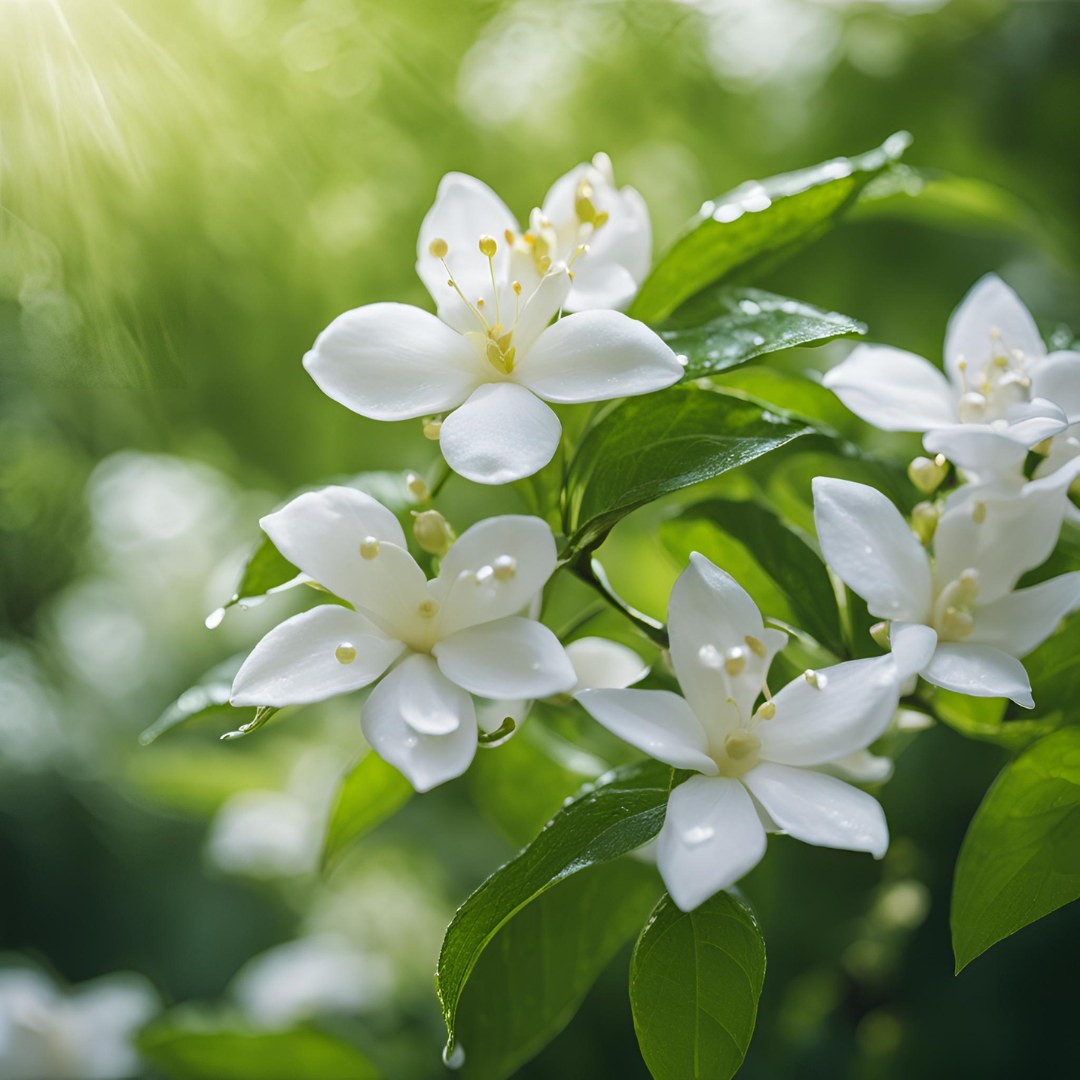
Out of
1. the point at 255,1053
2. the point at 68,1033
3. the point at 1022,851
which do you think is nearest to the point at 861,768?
the point at 1022,851

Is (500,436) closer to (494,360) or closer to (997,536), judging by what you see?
(494,360)

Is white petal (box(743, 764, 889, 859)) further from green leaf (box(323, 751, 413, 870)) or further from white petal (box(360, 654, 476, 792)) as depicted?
green leaf (box(323, 751, 413, 870))

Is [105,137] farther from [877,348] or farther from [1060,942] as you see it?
[1060,942]

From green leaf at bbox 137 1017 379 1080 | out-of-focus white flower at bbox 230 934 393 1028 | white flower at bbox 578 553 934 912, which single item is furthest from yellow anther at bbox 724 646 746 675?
out-of-focus white flower at bbox 230 934 393 1028

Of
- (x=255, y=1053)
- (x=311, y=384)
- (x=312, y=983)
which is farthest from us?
(x=311, y=384)

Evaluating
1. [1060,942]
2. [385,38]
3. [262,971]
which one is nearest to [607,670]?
[1060,942]

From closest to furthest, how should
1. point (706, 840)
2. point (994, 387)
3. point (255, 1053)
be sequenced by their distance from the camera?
point (706, 840) < point (994, 387) < point (255, 1053)
